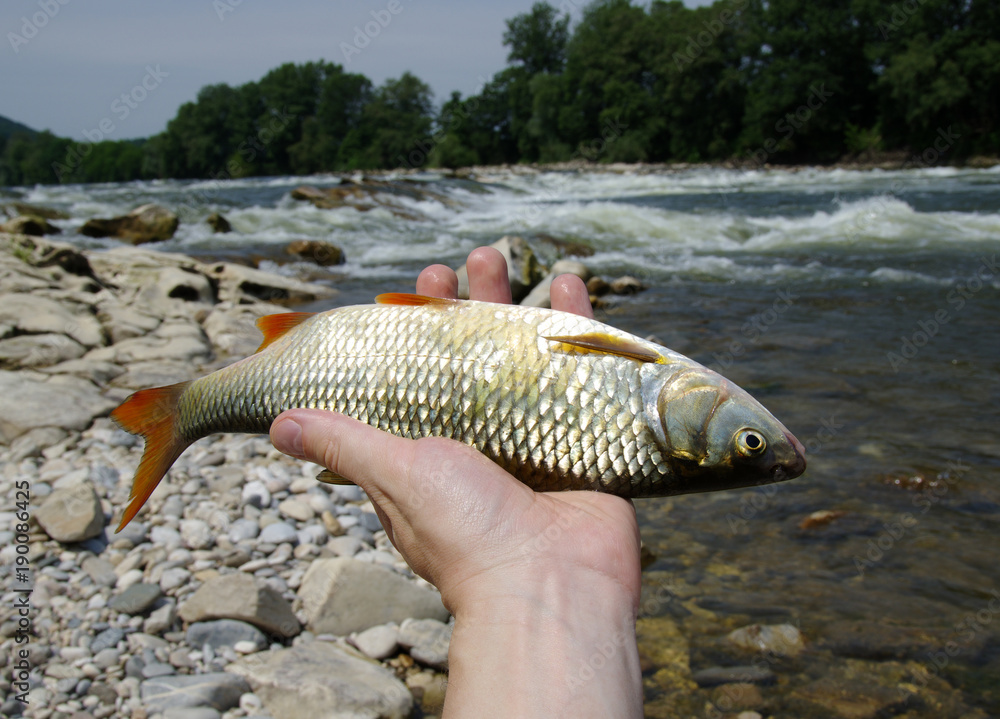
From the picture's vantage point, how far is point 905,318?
367 inches

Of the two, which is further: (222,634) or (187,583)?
(187,583)

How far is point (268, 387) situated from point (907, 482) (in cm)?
493

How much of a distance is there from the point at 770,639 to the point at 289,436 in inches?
117

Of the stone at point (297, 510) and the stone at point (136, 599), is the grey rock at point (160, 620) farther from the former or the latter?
the stone at point (297, 510)

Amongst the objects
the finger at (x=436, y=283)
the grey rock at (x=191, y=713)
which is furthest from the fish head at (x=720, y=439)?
the grey rock at (x=191, y=713)

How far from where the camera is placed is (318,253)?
50.0 feet

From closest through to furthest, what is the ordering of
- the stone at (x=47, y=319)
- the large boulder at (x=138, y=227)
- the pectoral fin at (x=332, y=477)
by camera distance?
the pectoral fin at (x=332, y=477), the stone at (x=47, y=319), the large boulder at (x=138, y=227)

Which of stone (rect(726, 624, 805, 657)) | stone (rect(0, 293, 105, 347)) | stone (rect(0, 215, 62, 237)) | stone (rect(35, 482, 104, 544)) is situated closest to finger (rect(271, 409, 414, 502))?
stone (rect(35, 482, 104, 544))

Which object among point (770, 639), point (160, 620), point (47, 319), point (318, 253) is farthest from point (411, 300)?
point (318, 253)

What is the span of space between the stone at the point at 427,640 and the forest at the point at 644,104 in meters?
55.4

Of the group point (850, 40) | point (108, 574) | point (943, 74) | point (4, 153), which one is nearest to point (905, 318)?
point (108, 574)

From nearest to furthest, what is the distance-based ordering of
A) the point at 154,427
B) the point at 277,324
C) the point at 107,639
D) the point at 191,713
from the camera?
the point at 154,427 → the point at 277,324 → the point at 191,713 → the point at 107,639

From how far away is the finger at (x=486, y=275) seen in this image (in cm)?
325

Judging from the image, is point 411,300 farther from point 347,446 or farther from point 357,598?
point 357,598
